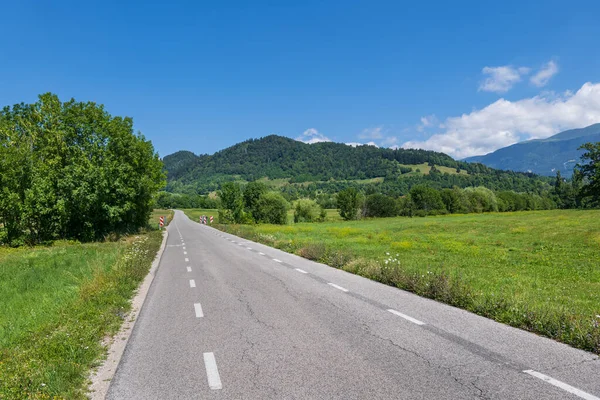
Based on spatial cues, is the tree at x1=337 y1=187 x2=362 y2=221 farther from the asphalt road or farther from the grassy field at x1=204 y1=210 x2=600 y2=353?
the asphalt road

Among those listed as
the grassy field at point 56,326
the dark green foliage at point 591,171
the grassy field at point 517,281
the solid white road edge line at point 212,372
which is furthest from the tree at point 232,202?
Result: the dark green foliage at point 591,171

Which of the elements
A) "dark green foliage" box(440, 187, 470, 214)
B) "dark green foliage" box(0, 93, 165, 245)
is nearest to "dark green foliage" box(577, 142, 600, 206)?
"dark green foliage" box(440, 187, 470, 214)

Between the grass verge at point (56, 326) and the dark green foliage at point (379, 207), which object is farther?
the dark green foliage at point (379, 207)

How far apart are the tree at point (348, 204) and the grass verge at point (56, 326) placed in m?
84.3

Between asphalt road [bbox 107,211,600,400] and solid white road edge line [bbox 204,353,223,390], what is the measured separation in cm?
1

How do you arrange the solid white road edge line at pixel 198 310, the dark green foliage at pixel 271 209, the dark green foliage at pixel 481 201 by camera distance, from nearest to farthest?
the solid white road edge line at pixel 198 310
the dark green foliage at pixel 271 209
the dark green foliage at pixel 481 201

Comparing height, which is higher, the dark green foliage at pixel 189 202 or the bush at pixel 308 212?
the dark green foliage at pixel 189 202

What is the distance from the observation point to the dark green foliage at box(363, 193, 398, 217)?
104000 mm

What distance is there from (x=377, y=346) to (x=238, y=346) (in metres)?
2.22

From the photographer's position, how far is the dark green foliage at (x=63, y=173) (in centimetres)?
2975

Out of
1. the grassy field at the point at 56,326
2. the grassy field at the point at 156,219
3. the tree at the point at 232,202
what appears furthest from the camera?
the tree at the point at 232,202

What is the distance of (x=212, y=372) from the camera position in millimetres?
5234

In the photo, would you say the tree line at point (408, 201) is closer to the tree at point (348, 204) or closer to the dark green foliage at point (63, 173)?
the tree at point (348, 204)

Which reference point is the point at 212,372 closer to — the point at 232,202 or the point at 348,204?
the point at 232,202
